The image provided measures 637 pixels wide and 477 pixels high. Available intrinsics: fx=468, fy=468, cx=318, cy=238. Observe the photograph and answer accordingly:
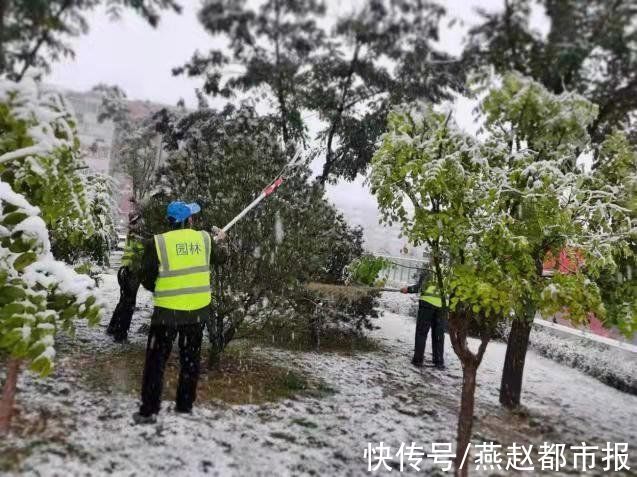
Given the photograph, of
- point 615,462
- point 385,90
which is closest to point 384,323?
point 385,90

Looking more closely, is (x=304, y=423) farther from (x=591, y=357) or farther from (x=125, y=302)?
(x=591, y=357)

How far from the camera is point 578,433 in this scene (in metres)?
4.61

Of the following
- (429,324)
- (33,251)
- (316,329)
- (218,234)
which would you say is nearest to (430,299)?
(429,324)

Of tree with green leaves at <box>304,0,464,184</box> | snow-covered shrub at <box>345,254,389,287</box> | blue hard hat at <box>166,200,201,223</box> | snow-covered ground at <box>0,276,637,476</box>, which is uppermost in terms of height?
tree with green leaves at <box>304,0,464,184</box>

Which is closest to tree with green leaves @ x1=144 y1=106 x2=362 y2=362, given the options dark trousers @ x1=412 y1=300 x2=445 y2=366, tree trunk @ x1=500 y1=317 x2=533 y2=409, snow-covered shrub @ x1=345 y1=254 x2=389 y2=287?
dark trousers @ x1=412 y1=300 x2=445 y2=366

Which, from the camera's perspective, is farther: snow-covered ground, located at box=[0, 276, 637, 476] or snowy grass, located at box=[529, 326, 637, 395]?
snowy grass, located at box=[529, 326, 637, 395]

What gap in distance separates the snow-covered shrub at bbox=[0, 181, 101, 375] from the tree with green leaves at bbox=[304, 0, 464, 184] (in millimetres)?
5957

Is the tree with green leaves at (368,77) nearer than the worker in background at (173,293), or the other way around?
the worker in background at (173,293)

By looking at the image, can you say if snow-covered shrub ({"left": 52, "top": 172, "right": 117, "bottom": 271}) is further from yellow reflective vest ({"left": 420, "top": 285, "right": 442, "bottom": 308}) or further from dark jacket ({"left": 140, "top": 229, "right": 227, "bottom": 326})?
yellow reflective vest ({"left": 420, "top": 285, "right": 442, "bottom": 308})

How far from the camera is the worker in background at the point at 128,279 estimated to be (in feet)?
17.5

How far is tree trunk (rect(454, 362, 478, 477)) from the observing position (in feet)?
10.7

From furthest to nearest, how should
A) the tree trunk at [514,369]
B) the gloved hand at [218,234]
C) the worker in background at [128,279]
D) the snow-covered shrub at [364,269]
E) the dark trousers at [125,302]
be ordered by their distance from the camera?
1. the snow-covered shrub at [364,269]
2. the dark trousers at [125,302]
3. the worker in background at [128,279]
4. the tree trunk at [514,369]
5. the gloved hand at [218,234]

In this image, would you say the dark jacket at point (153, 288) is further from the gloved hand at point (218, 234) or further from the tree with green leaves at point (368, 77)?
the tree with green leaves at point (368, 77)

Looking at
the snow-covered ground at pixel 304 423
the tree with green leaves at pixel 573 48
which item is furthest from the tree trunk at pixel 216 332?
the tree with green leaves at pixel 573 48
